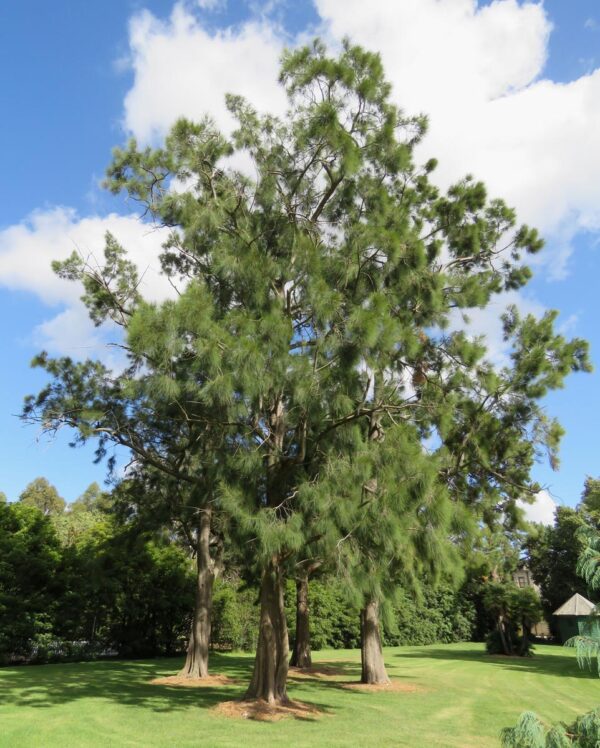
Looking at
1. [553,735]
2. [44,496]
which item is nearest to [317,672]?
[553,735]

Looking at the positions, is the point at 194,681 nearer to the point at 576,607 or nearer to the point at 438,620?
the point at 438,620

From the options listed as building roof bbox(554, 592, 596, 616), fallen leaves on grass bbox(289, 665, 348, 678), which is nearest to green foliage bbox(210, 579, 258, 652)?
fallen leaves on grass bbox(289, 665, 348, 678)

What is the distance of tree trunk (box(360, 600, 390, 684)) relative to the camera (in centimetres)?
1102

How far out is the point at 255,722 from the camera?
690cm

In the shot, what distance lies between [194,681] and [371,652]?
3.51 meters

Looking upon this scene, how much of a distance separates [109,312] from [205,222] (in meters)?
3.23

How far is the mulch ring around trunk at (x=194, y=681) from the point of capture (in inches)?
407

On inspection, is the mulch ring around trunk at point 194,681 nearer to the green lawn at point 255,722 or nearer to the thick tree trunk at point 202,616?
the thick tree trunk at point 202,616

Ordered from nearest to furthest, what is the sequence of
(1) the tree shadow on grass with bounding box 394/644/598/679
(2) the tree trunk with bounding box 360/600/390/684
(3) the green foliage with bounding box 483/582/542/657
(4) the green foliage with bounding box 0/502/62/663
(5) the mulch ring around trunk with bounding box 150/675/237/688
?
(5) the mulch ring around trunk with bounding box 150/675/237/688 → (2) the tree trunk with bounding box 360/600/390/684 → (4) the green foliage with bounding box 0/502/62/663 → (1) the tree shadow on grass with bounding box 394/644/598/679 → (3) the green foliage with bounding box 483/582/542/657

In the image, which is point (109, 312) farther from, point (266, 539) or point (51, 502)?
point (51, 502)

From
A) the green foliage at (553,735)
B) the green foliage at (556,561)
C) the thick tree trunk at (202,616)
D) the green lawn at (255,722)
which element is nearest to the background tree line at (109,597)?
the green lawn at (255,722)

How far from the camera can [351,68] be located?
25.1 ft

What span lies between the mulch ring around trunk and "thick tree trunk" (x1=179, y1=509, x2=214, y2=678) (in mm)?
189

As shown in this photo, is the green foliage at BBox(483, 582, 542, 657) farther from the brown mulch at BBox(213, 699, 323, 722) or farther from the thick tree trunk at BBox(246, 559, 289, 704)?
the thick tree trunk at BBox(246, 559, 289, 704)
